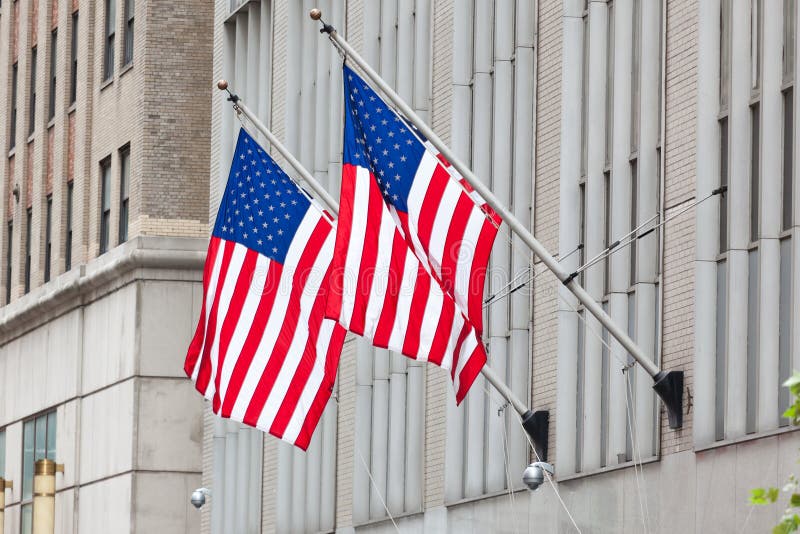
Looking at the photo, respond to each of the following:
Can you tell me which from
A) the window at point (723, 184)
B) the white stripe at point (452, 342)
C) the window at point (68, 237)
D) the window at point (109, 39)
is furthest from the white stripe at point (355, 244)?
the window at point (68, 237)

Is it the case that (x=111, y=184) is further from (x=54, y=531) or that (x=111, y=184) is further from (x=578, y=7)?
(x=578, y=7)

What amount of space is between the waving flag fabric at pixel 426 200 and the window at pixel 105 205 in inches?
970

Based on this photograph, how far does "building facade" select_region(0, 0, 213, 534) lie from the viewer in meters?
41.7

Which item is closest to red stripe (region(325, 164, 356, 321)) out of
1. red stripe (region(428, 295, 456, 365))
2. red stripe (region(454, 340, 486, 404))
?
red stripe (region(428, 295, 456, 365))

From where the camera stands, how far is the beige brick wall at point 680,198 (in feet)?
70.1

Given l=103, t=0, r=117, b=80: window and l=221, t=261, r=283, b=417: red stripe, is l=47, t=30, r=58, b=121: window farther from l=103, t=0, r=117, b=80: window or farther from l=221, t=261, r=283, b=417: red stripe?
l=221, t=261, r=283, b=417: red stripe

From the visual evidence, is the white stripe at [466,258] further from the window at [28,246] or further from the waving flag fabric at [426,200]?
the window at [28,246]

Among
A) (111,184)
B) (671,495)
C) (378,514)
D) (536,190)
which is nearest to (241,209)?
(536,190)

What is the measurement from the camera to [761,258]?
2012 centimetres

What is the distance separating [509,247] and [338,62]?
740cm

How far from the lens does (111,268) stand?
42.4 metres

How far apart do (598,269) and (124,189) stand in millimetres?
21497

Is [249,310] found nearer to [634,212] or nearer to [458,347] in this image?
[634,212]

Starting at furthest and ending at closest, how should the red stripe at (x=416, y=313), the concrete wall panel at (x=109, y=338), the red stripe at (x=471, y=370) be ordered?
the concrete wall panel at (x=109, y=338), the red stripe at (x=416, y=313), the red stripe at (x=471, y=370)
